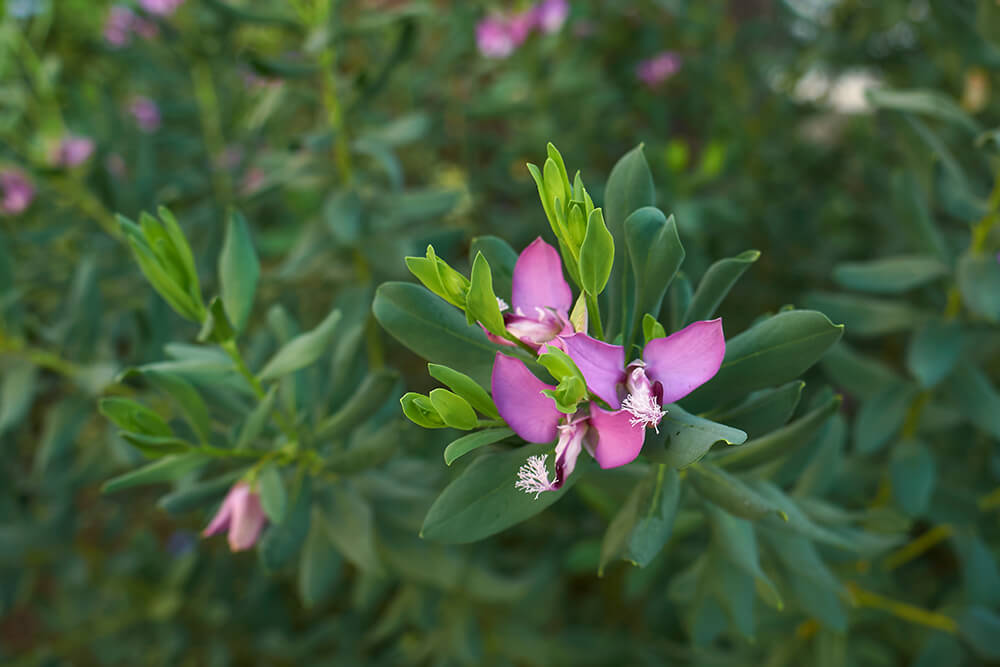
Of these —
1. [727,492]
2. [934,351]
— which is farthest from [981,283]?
[727,492]

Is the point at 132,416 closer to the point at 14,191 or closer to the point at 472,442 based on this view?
the point at 472,442

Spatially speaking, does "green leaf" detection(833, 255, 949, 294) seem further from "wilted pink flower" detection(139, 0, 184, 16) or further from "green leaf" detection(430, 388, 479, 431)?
"wilted pink flower" detection(139, 0, 184, 16)

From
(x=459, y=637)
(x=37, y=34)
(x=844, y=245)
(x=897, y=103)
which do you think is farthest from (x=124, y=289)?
(x=844, y=245)

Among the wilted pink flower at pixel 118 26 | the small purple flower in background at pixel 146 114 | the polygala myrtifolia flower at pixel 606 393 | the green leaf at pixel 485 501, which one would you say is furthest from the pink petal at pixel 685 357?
the small purple flower in background at pixel 146 114

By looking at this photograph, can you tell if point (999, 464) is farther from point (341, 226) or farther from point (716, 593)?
point (341, 226)

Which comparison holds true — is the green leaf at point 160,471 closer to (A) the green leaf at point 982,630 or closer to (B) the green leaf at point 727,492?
(B) the green leaf at point 727,492

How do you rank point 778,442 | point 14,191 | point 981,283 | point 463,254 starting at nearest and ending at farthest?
point 778,442, point 981,283, point 14,191, point 463,254

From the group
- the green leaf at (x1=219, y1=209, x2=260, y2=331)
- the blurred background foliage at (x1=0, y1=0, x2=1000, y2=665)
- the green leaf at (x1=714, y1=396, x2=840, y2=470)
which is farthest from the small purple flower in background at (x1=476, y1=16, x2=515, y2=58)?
the green leaf at (x1=714, y1=396, x2=840, y2=470)
